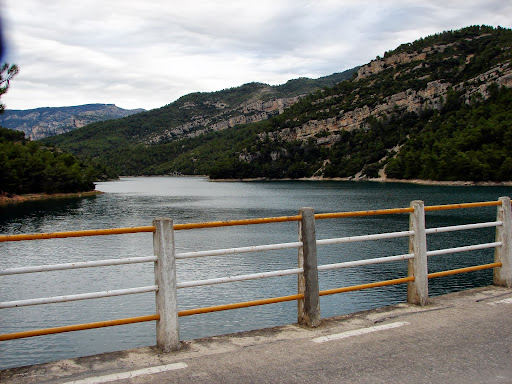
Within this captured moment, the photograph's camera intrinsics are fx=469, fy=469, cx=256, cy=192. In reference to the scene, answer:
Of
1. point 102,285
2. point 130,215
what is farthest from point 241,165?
point 102,285

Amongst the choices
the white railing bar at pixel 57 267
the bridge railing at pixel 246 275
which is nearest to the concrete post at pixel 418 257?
the bridge railing at pixel 246 275

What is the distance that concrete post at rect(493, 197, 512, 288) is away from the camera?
777cm

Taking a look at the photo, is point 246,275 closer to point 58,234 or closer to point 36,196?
point 58,234

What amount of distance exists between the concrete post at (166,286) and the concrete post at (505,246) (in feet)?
18.4

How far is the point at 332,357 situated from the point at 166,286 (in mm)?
1923

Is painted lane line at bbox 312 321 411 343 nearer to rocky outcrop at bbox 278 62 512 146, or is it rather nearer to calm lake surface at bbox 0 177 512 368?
calm lake surface at bbox 0 177 512 368

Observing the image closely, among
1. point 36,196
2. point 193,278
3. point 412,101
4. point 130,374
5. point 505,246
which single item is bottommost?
point 193,278

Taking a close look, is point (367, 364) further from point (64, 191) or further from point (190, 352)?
point (64, 191)

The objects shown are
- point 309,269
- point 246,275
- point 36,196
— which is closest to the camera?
point 246,275

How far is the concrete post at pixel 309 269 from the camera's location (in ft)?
19.3

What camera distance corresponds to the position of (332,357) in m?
4.84

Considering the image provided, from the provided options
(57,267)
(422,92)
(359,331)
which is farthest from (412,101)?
(57,267)

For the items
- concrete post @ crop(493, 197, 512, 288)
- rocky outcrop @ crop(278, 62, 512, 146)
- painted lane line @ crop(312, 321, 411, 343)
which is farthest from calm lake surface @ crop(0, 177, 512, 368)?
rocky outcrop @ crop(278, 62, 512, 146)

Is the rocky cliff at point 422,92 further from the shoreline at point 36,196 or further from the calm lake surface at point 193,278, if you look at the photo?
the calm lake surface at point 193,278
